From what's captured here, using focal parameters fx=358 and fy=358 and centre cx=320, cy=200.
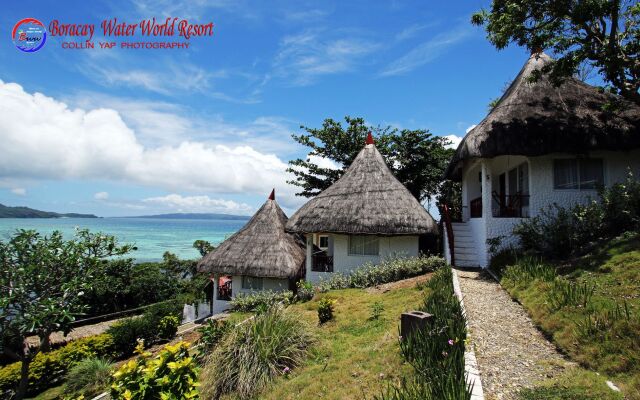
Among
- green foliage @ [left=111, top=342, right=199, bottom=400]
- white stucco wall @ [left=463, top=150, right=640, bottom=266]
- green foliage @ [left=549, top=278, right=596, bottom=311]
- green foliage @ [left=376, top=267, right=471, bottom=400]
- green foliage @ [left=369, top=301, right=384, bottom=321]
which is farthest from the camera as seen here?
white stucco wall @ [left=463, top=150, right=640, bottom=266]

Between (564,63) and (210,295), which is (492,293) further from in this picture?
(210,295)

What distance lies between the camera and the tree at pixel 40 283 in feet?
32.6

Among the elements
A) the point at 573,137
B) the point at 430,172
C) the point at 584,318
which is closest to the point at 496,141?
the point at 573,137

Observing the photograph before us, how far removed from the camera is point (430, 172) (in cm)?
2489

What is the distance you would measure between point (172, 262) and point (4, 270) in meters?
23.0

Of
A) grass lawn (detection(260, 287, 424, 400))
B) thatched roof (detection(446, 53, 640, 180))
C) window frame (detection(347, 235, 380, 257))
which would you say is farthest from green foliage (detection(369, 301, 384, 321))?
window frame (detection(347, 235, 380, 257))

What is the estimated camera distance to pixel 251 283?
18.1m

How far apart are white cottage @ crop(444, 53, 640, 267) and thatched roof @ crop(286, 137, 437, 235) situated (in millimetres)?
2418

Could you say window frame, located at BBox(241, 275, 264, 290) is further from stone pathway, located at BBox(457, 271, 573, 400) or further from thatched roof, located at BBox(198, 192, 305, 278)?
stone pathway, located at BBox(457, 271, 573, 400)

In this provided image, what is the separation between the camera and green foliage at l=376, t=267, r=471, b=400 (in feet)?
12.6

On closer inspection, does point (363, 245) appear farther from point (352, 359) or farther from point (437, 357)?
point (437, 357)

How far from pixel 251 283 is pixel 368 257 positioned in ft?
20.3

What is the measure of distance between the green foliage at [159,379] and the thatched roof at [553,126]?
10894mm

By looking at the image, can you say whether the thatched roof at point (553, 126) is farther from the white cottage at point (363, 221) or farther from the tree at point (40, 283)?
the tree at point (40, 283)
